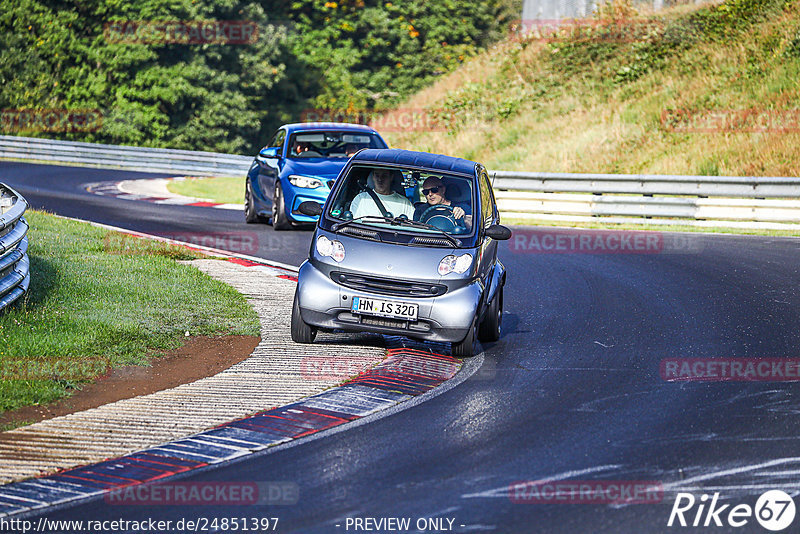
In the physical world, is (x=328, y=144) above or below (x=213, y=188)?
above

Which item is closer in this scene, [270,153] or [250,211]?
[270,153]

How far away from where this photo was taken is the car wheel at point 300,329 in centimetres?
974

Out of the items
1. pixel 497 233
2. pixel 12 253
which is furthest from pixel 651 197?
pixel 12 253

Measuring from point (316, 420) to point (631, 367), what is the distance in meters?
3.24

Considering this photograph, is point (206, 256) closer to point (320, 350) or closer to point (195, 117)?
point (320, 350)

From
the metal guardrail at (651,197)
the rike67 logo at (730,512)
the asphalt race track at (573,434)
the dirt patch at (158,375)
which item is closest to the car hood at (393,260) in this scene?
the asphalt race track at (573,434)

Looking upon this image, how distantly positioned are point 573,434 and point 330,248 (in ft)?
11.6

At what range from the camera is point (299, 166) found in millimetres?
18359

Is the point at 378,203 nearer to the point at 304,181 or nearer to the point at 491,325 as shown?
the point at 491,325

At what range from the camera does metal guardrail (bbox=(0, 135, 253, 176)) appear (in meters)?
40.8

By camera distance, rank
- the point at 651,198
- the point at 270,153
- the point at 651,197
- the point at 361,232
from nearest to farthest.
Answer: the point at 361,232 → the point at 270,153 → the point at 651,198 → the point at 651,197

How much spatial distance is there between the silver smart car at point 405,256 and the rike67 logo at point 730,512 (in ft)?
12.7

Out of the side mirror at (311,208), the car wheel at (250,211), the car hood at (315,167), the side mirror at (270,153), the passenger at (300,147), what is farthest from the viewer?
the car wheel at (250,211)

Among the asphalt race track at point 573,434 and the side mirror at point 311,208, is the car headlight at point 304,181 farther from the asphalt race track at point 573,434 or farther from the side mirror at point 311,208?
the side mirror at point 311,208
